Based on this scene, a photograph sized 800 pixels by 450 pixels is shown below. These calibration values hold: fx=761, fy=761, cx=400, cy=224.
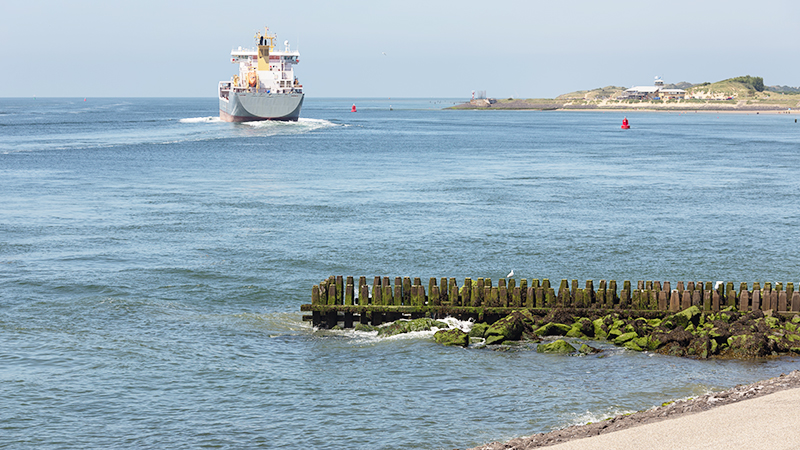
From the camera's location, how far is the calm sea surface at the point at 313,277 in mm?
15188

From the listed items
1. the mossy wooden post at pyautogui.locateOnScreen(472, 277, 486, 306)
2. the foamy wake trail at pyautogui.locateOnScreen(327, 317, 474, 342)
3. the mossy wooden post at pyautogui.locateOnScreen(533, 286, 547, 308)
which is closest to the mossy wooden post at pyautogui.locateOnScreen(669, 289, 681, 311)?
the mossy wooden post at pyautogui.locateOnScreen(533, 286, 547, 308)

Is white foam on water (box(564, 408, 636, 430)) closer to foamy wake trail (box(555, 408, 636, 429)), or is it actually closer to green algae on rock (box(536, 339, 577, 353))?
foamy wake trail (box(555, 408, 636, 429))

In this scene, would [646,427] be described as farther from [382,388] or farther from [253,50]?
[253,50]

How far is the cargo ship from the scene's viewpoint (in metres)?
128

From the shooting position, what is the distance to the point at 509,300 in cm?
2078

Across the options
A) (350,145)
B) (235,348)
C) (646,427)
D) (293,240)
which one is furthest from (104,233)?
(350,145)

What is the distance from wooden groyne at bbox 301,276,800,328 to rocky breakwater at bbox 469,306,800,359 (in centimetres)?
34

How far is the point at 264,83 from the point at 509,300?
116 metres

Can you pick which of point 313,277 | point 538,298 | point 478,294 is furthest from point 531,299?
point 313,277

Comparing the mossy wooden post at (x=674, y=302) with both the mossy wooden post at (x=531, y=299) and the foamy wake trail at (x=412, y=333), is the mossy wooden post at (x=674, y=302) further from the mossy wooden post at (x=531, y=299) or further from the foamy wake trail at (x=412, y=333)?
the foamy wake trail at (x=412, y=333)

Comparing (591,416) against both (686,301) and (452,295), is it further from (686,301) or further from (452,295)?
(686,301)

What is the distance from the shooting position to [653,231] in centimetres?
3594

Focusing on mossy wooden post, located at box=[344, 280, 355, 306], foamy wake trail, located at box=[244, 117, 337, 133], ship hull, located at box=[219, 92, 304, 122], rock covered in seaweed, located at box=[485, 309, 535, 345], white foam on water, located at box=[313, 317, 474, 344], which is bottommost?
white foam on water, located at box=[313, 317, 474, 344]

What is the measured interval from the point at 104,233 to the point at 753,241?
95.4 feet
